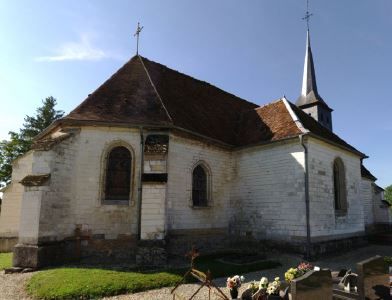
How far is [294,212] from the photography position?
1243 cm

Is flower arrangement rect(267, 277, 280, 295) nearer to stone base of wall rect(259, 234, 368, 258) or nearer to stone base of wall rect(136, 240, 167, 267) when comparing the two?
stone base of wall rect(136, 240, 167, 267)

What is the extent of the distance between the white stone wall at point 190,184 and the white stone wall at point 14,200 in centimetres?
729

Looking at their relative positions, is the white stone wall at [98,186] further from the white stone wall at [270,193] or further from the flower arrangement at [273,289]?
the flower arrangement at [273,289]

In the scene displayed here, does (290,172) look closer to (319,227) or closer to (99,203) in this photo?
(319,227)

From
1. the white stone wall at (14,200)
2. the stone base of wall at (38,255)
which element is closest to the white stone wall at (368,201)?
the stone base of wall at (38,255)

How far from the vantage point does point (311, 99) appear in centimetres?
2345

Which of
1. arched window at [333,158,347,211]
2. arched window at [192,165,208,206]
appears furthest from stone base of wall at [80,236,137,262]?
arched window at [333,158,347,211]

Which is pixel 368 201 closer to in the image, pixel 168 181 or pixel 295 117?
pixel 295 117

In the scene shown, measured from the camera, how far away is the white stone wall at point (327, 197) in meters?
12.5

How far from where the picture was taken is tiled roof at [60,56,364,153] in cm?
1214

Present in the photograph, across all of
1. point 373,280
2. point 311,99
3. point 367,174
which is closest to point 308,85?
point 311,99

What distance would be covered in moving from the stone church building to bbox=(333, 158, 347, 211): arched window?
49 millimetres

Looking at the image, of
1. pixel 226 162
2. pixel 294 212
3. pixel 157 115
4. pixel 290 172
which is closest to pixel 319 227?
pixel 294 212

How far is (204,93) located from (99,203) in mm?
8805
